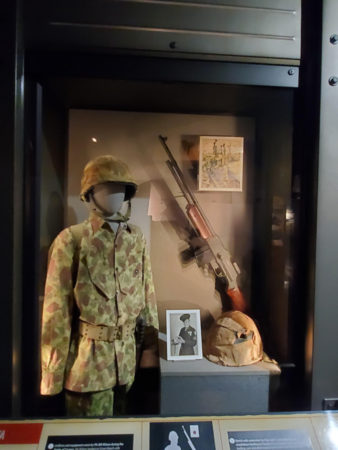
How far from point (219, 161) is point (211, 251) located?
29 centimetres

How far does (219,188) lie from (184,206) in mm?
128

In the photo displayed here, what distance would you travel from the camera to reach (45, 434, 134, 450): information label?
671mm

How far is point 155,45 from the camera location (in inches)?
34.6

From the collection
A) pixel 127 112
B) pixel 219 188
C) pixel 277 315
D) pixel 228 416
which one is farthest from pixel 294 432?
pixel 127 112

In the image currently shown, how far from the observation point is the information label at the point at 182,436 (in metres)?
0.69

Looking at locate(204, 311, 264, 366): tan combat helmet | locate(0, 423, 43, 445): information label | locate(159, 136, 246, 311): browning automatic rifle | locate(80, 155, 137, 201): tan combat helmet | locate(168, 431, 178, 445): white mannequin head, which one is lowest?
locate(168, 431, 178, 445): white mannequin head

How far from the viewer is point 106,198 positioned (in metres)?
0.93

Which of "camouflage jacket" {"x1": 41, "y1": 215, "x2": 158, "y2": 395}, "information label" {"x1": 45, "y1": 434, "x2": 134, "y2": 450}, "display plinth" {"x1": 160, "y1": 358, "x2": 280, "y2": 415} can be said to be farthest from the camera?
"display plinth" {"x1": 160, "y1": 358, "x2": 280, "y2": 415}

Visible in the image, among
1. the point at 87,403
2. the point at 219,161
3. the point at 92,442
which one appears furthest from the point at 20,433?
the point at 219,161

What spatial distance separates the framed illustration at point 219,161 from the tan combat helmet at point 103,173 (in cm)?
24

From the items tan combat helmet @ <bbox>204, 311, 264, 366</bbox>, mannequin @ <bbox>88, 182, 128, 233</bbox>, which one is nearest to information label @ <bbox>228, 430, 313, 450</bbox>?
tan combat helmet @ <bbox>204, 311, 264, 366</bbox>

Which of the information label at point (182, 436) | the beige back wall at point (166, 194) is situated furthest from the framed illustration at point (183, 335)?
the information label at point (182, 436)

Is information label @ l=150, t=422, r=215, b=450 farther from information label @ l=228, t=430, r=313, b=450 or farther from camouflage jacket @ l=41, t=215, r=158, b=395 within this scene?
camouflage jacket @ l=41, t=215, r=158, b=395

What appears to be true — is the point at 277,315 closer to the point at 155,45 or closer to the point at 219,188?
the point at 219,188
